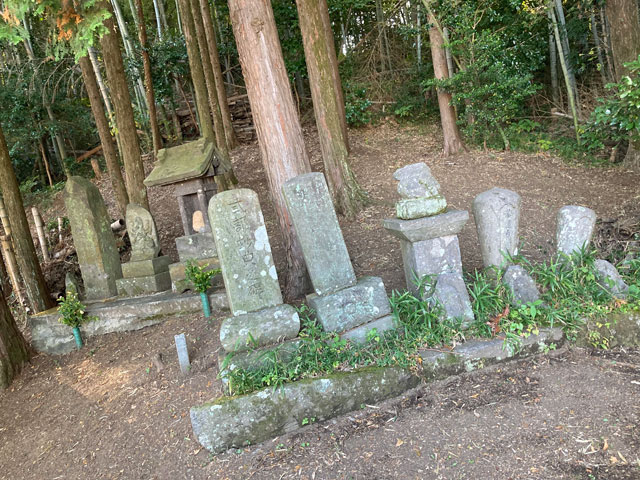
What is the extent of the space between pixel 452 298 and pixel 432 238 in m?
0.56

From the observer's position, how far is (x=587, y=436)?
2594mm

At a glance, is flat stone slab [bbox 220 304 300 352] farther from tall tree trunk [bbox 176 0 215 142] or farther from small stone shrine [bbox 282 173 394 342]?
tall tree trunk [bbox 176 0 215 142]

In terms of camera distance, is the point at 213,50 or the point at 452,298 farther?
the point at 213,50

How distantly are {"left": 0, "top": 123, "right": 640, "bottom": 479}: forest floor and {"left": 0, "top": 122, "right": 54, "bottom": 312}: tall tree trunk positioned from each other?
3.78ft

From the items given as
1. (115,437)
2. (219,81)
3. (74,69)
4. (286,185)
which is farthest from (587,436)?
(74,69)

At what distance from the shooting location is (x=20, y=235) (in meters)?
5.68

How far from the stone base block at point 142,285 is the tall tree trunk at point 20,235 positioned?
1.21 meters

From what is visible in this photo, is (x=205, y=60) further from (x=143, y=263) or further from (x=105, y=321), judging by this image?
(x=105, y=321)

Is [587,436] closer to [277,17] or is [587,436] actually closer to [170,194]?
[170,194]

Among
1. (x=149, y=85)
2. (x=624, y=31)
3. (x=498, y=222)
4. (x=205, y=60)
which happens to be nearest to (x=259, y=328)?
(x=498, y=222)

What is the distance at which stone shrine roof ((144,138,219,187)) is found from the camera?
5273 millimetres

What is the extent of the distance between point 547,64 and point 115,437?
1279cm

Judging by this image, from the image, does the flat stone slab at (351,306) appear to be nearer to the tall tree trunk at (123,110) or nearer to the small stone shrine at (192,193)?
the small stone shrine at (192,193)

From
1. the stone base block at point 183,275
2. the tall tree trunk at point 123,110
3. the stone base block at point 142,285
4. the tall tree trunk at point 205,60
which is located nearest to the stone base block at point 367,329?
the stone base block at point 183,275
